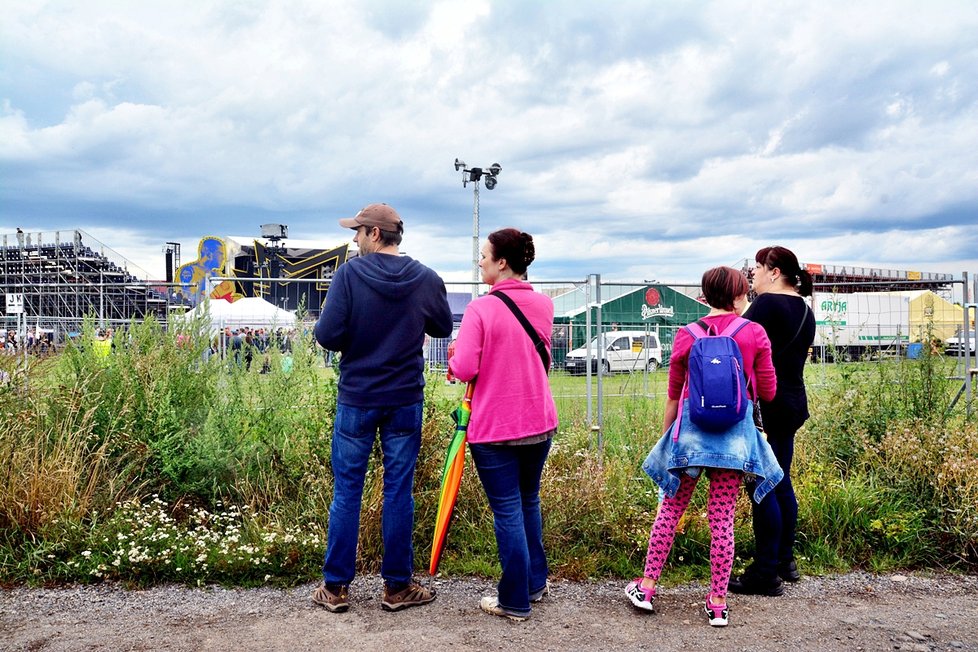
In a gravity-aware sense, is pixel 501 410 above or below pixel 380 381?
below

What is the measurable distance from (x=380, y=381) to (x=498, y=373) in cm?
63

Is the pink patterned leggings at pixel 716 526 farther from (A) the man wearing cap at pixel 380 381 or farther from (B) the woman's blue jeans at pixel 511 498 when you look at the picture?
(A) the man wearing cap at pixel 380 381

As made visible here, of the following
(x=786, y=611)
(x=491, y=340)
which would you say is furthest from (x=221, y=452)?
(x=786, y=611)

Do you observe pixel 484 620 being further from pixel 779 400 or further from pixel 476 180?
pixel 476 180

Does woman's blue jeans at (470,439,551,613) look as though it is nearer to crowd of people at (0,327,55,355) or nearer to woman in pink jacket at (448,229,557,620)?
woman in pink jacket at (448,229,557,620)

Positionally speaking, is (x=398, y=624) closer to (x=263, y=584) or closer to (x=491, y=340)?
(x=263, y=584)

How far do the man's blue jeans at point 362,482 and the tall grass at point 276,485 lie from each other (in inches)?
22.3

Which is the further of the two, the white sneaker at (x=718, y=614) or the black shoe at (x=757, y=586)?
the black shoe at (x=757, y=586)

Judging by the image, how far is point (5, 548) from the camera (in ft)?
15.1

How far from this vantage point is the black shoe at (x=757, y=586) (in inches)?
173

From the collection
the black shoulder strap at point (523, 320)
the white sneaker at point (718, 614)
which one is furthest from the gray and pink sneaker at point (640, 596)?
the black shoulder strap at point (523, 320)

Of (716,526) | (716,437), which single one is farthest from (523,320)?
(716,526)

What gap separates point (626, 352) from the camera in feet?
27.3

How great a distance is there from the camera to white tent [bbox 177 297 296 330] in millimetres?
6266
